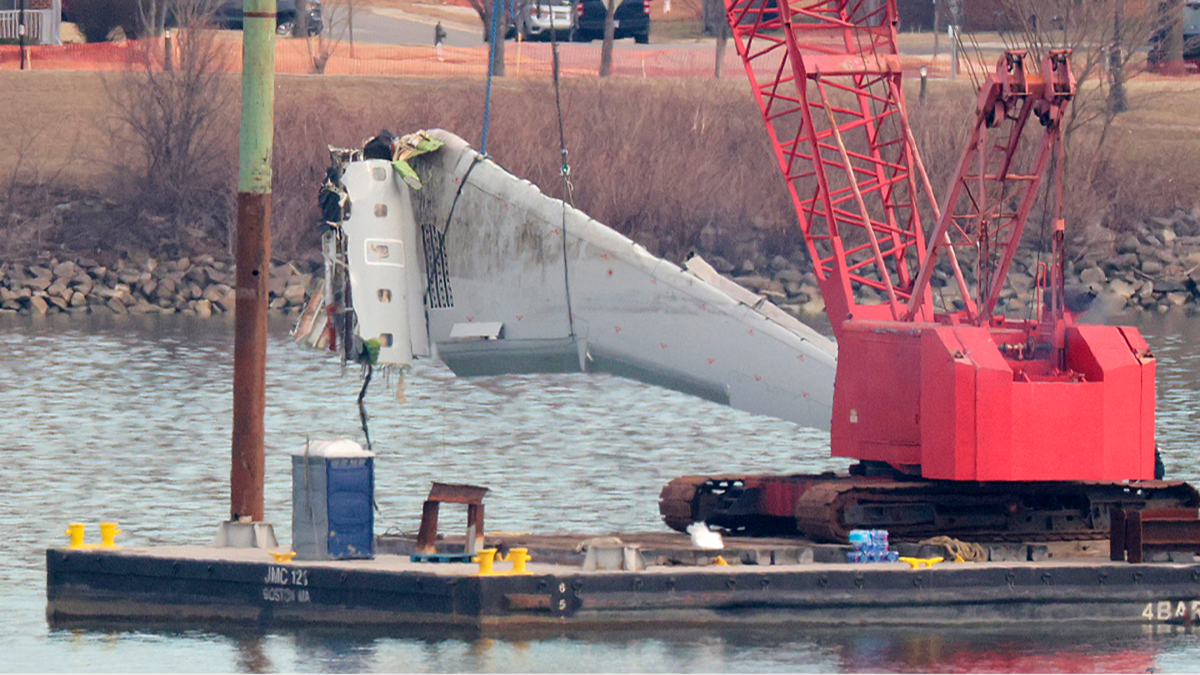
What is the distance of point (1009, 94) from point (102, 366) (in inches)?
1329

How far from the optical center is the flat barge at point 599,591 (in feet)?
74.8

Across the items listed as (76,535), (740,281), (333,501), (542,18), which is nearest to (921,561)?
(333,501)

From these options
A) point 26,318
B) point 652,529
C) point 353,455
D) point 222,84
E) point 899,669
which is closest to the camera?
point 899,669

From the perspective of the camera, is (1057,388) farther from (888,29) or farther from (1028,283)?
(1028,283)

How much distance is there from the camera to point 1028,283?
73625 millimetres

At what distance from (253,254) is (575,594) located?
216 inches

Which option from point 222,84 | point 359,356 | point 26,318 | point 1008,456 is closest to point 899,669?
point 1008,456

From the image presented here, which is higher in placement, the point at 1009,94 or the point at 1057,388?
the point at 1009,94

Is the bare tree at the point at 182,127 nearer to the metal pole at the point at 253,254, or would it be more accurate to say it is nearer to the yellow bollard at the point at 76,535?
the yellow bollard at the point at 76,535

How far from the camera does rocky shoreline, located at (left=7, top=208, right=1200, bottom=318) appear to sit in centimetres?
7262

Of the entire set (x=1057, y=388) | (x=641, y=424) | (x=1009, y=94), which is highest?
Result: (x=1009, y=94)

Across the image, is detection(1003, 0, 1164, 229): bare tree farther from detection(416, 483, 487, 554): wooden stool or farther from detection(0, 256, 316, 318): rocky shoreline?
detection(416, 483, 487, 554): wooden stool

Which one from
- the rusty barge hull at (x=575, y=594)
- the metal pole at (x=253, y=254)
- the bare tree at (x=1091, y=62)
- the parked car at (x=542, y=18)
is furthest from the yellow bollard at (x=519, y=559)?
the parked car at (x=542, y=18)

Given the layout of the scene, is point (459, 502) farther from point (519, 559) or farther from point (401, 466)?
point (401, 466)
